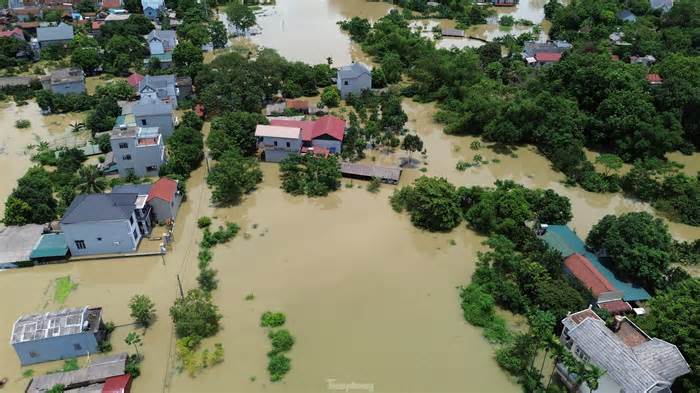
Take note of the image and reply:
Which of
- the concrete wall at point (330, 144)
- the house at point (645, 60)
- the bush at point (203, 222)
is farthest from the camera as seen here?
the house at point (645, 60)

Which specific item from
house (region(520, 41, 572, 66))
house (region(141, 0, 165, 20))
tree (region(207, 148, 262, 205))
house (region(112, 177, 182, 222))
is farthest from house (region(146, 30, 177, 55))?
house (region(520, 41, 572, 66))

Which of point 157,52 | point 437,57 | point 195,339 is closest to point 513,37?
point 437,57

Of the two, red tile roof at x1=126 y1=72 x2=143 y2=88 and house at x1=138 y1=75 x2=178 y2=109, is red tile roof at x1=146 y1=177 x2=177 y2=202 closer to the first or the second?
house at x1=138 y1=75 x2=178 y2=109

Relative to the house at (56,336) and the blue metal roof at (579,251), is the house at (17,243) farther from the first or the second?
the blue metal roof at (579,251)

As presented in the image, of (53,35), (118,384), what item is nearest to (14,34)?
(53,35)

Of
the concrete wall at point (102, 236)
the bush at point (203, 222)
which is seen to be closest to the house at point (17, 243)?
the concrete wall at point (102, 236)

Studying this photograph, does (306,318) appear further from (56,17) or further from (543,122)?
(56,17)
